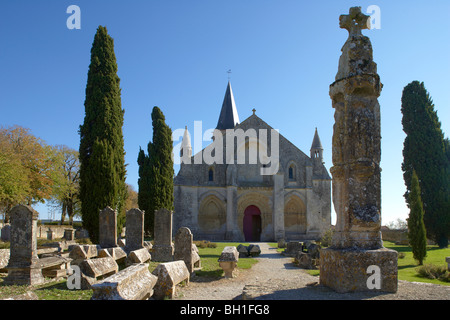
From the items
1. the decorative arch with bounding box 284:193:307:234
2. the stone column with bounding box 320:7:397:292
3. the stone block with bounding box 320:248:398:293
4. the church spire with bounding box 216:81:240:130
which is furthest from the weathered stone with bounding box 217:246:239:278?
the church spire with bounding box 216:81:240:130

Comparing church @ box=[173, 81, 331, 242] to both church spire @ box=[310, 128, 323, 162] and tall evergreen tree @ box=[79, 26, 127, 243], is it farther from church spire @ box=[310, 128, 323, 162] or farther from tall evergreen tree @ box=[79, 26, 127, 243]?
tall evergreen tree @ box=[79, 26, 127, 243]

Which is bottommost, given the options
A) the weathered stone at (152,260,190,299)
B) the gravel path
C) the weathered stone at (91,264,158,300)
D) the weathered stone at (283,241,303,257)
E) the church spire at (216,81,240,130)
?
the weathered stone at (283,241,303,257)

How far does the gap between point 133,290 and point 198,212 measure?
981 inches

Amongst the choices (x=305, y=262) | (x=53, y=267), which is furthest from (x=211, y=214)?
(x=53, y=267)

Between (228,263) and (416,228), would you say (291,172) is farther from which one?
(228,263)

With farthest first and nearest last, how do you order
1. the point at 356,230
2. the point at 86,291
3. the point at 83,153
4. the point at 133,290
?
the point at 83,153
the point at 86,291
the point at 356,230
the point at 133,290

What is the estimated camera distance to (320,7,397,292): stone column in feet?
19.0

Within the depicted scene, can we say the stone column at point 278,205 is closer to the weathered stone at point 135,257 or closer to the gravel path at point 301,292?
the weathered stone at point 135,257

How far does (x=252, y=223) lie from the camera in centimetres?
3234

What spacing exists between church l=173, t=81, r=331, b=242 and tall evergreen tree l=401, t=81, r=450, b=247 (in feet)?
28.1

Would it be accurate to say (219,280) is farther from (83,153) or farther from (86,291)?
(83,153)
